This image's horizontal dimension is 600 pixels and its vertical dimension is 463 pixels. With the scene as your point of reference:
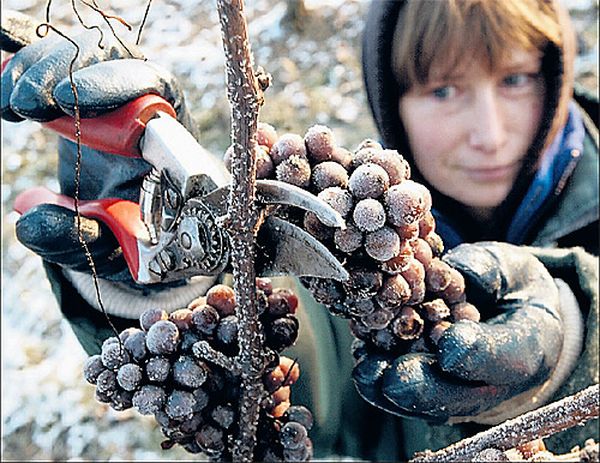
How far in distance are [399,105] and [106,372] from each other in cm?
120

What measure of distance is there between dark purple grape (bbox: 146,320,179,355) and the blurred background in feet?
2.85

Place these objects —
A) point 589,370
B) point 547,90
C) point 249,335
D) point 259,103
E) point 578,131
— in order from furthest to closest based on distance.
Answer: point 578,131 < point 547,90 < point 589,370 < point 249,335 < point 259,103

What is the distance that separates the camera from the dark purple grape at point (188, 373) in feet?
2.17

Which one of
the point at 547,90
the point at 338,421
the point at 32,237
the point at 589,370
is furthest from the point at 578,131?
the point at 32,237

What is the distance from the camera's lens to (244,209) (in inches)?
→ 22.3

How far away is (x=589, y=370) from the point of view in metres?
1.17

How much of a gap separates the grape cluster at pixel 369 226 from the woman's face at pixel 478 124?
855 millimetres

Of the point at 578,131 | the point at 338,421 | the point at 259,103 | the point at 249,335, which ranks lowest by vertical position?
the point at 338,421

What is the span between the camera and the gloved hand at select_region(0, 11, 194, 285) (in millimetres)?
798

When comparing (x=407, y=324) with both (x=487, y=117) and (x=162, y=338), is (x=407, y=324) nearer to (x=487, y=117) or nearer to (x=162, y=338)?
(x=162, y=338)

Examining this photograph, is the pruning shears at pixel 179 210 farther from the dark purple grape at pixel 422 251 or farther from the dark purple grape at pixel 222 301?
the dark purple grape at pixel 422 251

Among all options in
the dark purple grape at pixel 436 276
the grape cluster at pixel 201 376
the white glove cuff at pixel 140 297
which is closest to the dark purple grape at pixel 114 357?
the grape cluster at pixel 201 376

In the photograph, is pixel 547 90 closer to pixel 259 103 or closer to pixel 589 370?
pixel 589 370

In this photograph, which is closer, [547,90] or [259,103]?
[259,103]
